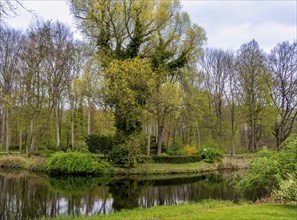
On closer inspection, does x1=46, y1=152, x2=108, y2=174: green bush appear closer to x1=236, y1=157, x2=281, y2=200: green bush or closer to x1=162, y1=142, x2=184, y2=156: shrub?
x1=162, y1=142, x2=184, y2=156: shrub

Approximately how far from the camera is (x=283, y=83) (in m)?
37.6

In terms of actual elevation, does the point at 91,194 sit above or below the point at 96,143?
below

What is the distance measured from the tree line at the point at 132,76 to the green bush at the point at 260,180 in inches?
530

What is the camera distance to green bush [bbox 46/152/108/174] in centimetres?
2555

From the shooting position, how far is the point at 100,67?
2928 cm

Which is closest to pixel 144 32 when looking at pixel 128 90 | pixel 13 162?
pixel 128 90

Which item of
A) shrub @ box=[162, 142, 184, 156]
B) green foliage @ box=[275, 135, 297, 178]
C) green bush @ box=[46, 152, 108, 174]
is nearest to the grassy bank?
green bush @ box=[46, 152, 108, 174]

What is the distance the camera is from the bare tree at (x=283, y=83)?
37.2 meters

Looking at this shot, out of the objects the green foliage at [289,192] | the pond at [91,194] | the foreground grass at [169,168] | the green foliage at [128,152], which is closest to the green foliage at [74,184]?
the pond at [91,194]

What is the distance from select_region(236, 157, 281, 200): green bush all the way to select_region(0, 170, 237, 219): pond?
2.39 meters

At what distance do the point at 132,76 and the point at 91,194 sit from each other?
37.7ft

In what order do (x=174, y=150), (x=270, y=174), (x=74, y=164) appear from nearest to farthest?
1. (x=270, y=174)
2. (x=74, y=164)
3. (x=174, y=150)

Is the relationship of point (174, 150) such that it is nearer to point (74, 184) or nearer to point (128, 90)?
point (128, 90)

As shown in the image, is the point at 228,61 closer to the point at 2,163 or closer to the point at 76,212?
the point at 2,163
